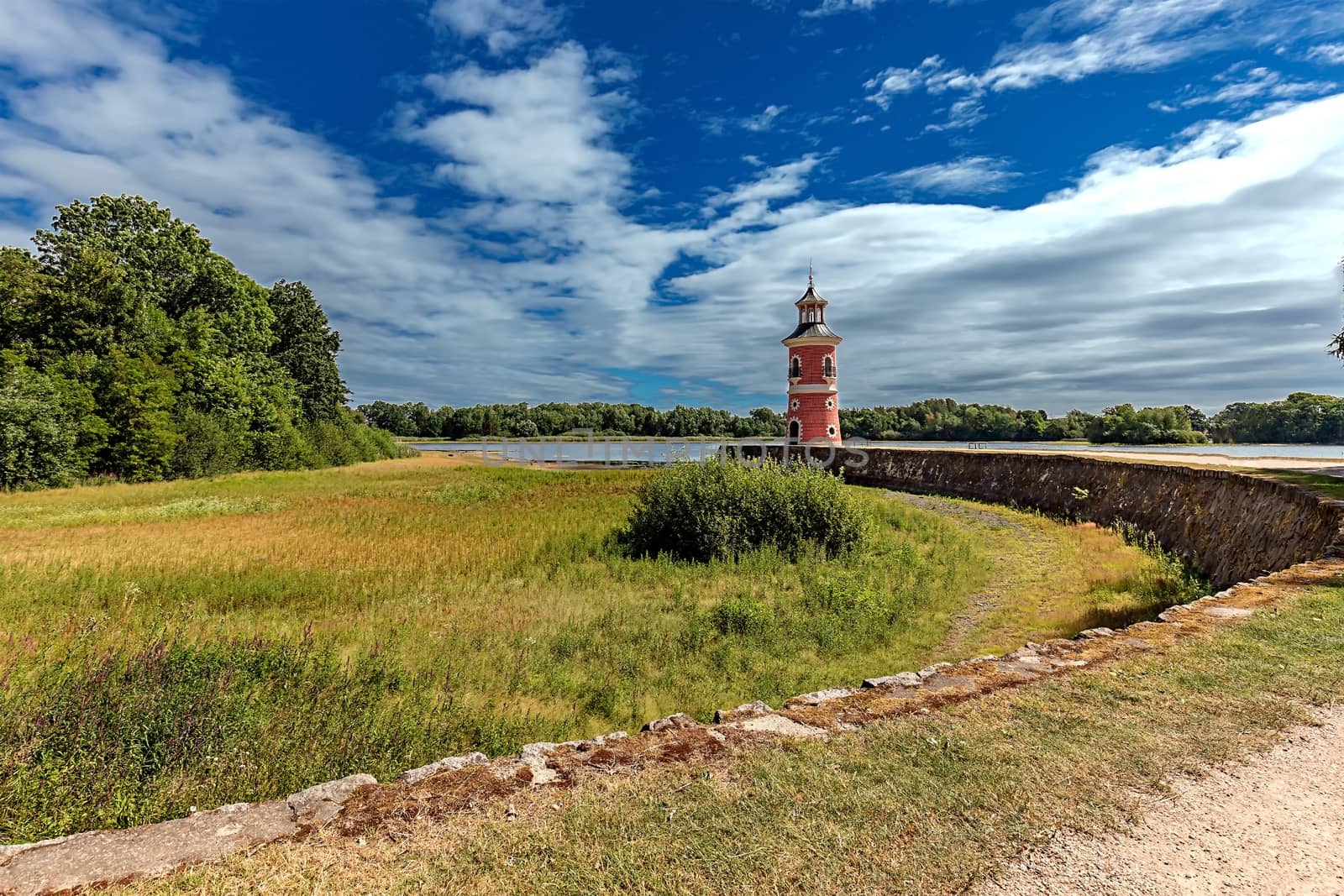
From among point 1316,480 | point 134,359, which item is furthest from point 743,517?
point 134,359

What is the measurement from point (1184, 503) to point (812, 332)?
2688cm

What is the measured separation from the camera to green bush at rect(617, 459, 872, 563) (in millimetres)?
14859

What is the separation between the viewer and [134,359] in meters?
30.3

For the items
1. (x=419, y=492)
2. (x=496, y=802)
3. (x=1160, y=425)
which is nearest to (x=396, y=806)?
(x=496, y=802)

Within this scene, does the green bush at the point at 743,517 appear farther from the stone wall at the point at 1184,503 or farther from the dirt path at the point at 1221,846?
the dirt path at the point at 1221,846

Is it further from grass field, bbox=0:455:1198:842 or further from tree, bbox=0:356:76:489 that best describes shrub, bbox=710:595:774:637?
tree, bbox=0:356:76:489

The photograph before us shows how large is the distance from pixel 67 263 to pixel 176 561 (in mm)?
30014

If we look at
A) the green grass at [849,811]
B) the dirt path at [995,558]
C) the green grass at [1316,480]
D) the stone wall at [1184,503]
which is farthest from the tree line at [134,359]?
the green grass at [1316,480]

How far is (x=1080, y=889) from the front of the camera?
8.11 feet

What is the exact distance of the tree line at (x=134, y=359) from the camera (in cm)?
2712

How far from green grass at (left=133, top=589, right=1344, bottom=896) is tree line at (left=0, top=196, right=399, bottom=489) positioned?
34857 mm

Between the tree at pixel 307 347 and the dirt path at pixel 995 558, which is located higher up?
the tree at pixel 307 347

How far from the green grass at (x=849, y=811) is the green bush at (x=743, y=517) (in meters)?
10.5

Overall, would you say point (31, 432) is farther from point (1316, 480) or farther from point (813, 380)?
point (1316, 480)
